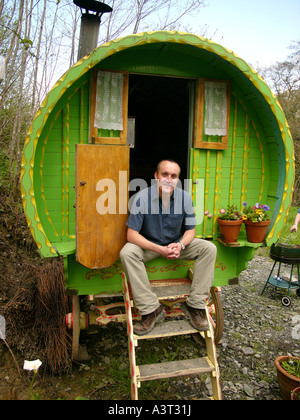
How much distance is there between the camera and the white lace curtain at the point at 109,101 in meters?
3.47

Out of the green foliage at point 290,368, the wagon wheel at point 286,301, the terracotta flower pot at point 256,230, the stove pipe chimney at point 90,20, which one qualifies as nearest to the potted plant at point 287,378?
the green foliage at point 290,368

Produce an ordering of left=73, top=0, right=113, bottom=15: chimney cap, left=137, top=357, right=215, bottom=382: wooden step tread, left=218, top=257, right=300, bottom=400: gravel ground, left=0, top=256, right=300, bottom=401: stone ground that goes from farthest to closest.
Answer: left=73, top=0, right=113, bottom=15: chimney cap → left=218, top=257, right=300, bottom=400: gravel ground → left=0, top=256, right=300, bottom=401: stone ground → left=137, top=357, right=215, bottom=382: wooden step tread

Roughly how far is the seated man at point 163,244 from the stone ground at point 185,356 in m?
0.87

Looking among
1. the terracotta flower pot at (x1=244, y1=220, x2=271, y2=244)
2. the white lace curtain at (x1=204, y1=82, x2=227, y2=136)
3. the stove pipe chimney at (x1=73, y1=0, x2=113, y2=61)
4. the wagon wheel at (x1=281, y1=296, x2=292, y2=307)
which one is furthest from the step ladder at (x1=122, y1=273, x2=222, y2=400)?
the stove pipe chimney at (x1=73, y1=0, x2=113, y2=61)

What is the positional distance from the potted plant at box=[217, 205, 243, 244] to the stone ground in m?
1.54

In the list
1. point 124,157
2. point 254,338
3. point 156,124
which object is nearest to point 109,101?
point 124,157

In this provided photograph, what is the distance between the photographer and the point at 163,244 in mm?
3561

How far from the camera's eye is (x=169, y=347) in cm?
446

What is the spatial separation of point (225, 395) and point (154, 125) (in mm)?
5759

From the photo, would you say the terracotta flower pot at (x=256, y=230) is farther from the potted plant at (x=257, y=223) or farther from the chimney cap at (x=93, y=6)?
the chimney cap at (x=93, y=6)

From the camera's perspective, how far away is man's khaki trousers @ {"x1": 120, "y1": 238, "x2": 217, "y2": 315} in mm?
3248

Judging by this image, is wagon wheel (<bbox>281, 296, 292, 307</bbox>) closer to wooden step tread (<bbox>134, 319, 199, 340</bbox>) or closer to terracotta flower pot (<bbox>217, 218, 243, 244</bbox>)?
terracotta flower pot (<bbox>217, 218, 243, 244</bbox>)

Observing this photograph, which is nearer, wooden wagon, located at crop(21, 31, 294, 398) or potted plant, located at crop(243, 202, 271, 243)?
wooden wagon, located at crop(21, 31, 294, 398)
